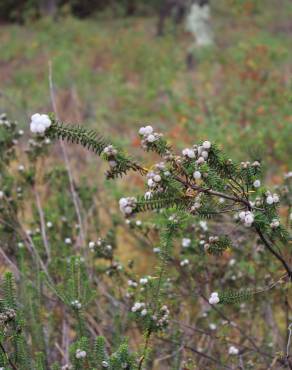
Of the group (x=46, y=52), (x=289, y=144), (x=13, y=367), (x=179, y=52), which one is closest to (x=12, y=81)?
(x=46, y=52)

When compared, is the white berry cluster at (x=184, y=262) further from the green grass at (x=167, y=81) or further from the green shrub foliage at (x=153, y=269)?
the green grass at (x=167, y=81)

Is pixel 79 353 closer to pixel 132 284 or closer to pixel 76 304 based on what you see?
pixel 76 304

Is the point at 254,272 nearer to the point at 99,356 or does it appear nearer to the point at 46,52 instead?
the point at 99,356

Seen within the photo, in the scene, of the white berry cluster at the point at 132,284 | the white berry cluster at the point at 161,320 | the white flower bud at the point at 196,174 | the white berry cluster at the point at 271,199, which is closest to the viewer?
the white flower bud at the point at 196,174

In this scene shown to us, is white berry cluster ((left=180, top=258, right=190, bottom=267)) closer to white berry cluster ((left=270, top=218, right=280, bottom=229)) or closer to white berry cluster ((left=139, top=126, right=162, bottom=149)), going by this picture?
white berry cluster ((left=270, top=218, right=280, bottom=229))

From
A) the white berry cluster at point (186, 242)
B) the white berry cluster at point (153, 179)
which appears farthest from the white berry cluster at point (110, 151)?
the white berry cluster at point (186, 242)

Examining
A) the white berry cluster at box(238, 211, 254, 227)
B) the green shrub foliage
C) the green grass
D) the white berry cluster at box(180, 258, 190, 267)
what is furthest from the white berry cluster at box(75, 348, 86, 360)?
the green grass
